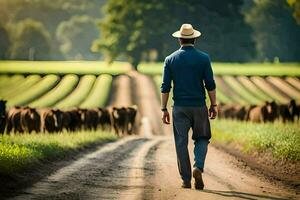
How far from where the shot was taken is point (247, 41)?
7569 cm

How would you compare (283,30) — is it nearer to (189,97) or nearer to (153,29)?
(189,97)

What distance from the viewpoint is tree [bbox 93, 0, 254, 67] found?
78.5 meters

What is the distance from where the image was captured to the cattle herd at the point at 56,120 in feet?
99.4

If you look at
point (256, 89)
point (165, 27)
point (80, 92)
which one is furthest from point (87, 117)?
point (165, 27)

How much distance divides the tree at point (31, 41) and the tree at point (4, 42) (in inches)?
33.3

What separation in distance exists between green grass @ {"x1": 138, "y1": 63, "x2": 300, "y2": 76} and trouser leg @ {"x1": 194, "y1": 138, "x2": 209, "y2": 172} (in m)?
28.5

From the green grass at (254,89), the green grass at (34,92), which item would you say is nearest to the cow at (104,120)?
the green grass at (254,89)

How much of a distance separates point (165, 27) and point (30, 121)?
50559mm

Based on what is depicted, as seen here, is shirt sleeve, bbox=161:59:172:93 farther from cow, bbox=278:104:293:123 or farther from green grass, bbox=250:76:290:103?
green grass, bbox=250:76:290:103

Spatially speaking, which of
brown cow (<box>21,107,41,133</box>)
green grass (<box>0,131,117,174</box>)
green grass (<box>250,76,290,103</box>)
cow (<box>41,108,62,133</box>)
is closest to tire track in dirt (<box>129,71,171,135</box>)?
green grass (<box>250,76,290,103</box>)

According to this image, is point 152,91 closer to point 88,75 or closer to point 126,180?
point 88,75

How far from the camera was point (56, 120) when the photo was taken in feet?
101

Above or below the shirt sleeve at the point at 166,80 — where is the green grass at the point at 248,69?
above

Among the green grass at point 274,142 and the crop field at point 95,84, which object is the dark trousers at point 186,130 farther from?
the crop field at point 95,84
